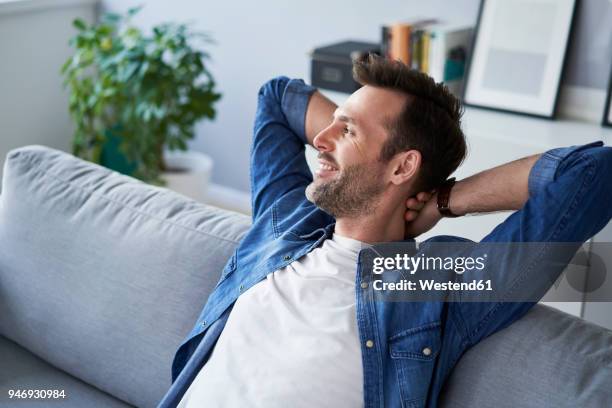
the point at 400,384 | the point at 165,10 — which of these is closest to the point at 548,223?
the point at 400,384

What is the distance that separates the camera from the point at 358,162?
5.16ft

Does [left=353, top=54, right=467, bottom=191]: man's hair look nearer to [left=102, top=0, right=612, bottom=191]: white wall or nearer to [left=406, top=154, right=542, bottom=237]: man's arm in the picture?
[left=406, top=154, right=542, bottom=237]: man's arm

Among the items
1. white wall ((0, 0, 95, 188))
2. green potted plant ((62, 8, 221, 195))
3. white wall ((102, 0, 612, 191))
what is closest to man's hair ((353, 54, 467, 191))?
white wall ((102, 0, 612, 191))

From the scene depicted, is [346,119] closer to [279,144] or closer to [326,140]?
[326,140]

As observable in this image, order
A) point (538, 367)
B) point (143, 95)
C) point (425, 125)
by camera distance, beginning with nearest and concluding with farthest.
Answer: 1. point (538, 367)
2. point (425, 125)
3. point (143, 95)

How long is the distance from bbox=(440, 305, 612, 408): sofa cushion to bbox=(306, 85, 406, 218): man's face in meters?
0.37

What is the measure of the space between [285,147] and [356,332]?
20.9 inches

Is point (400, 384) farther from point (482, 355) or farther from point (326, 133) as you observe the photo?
point (326, 133)

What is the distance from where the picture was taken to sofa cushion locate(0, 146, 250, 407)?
1.74 m

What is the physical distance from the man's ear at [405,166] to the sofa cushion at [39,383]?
79cm

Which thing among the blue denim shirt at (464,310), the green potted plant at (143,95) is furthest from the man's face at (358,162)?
the green potted plant at (143,95)

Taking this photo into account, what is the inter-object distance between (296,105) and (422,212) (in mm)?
409

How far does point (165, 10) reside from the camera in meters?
3.98

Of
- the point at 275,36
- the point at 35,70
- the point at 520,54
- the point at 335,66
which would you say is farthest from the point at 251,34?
the point at 520,54
